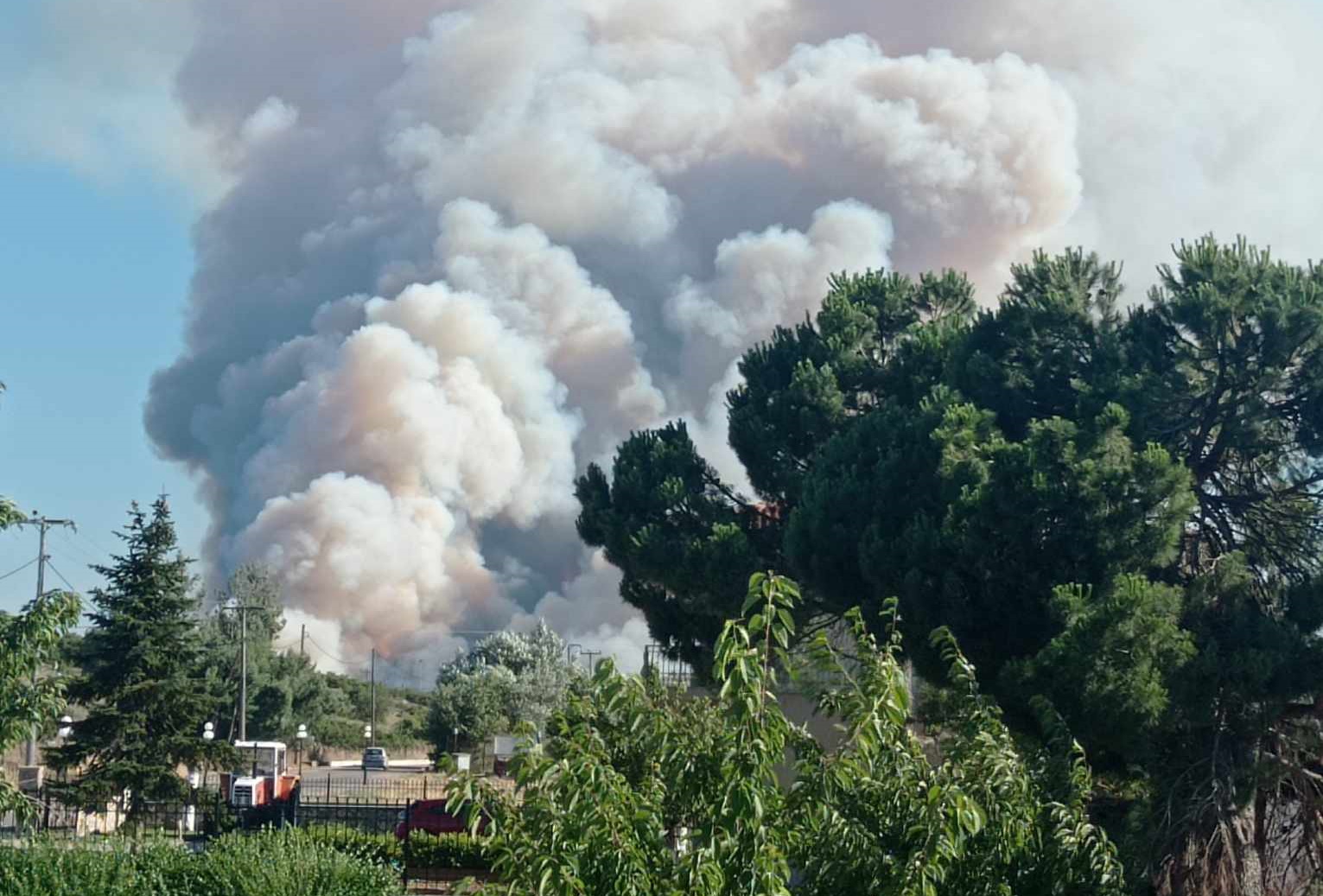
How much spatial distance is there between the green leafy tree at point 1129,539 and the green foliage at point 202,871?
814 centimetres

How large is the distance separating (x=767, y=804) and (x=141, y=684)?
29.3 meters

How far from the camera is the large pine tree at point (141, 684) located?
33344 millimetres

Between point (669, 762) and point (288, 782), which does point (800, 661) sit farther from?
point (288, 782)

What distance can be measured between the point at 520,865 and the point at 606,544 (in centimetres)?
2230

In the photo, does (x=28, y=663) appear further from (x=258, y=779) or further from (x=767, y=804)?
(x=258, y=779)

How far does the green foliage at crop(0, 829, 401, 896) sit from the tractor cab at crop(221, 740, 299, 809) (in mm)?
23451

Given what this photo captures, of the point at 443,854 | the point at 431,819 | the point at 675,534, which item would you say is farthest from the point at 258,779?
the point at 675,534

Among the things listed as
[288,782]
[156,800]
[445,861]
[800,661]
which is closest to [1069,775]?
[800,661]

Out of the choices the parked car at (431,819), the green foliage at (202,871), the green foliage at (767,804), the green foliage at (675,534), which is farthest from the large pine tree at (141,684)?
the green foliage at (767,804)

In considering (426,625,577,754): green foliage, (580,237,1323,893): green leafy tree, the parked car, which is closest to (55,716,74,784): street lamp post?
the parked car

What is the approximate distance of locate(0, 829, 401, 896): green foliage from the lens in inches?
507

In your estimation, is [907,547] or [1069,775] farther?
[907,547]

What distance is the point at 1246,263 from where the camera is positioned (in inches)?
827

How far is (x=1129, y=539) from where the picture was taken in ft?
62.2
